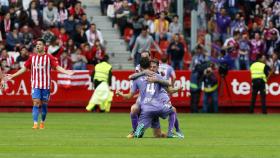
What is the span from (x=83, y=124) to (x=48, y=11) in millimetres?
13100

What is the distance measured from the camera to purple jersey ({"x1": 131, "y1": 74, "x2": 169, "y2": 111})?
70.7ft

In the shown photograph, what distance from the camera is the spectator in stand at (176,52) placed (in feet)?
129

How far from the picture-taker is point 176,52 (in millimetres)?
39531

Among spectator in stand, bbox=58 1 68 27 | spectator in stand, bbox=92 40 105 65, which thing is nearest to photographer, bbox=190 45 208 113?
spectator in stand, bbox=92 40 105 65

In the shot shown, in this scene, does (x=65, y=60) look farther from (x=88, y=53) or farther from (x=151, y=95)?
(x=151, y=95)

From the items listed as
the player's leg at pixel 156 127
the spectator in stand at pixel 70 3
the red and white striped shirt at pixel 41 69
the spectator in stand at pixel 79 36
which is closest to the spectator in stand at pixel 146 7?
the spectator in stand at pixel 70 3

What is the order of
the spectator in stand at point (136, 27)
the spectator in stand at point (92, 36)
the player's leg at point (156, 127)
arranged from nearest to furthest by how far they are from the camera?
the player's leg at point (156, 127) < the spectator in stand at point (92, 36) < the spectator in stand at point (136, 27)

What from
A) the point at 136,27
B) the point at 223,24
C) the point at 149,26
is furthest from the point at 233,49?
the point at 136,27

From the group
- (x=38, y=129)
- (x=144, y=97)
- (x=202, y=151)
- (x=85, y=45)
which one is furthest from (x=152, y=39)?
(x=202, y=151)

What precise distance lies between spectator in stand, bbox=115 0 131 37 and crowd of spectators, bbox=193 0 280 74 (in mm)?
2982

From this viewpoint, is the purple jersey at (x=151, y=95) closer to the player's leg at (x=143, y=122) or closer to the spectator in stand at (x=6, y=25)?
A: the player's leg at (x=143, y=122)

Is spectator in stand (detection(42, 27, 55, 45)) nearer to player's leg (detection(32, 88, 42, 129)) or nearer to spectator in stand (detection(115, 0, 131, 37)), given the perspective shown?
spectator in stand (detection(115, 0, 131, 37))

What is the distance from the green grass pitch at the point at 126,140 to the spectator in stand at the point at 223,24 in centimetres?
1112

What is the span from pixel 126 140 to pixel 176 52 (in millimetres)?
18824
